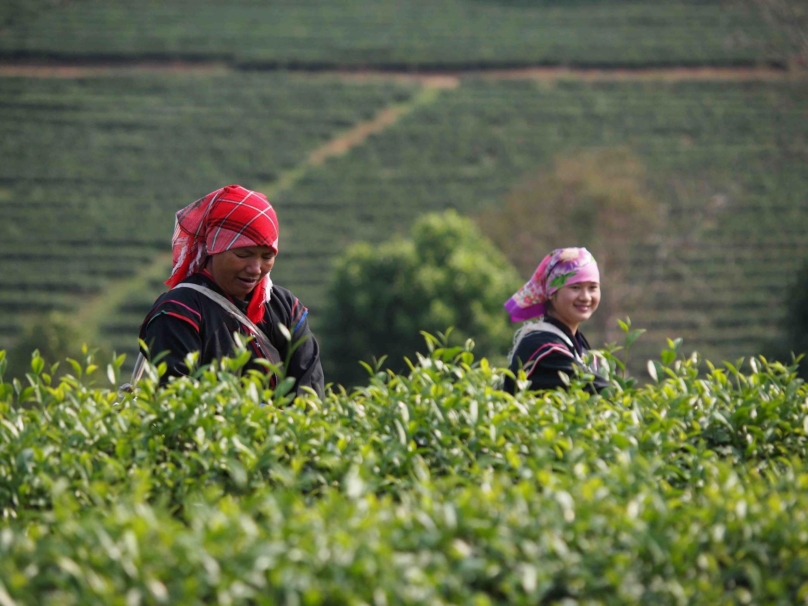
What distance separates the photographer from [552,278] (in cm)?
376

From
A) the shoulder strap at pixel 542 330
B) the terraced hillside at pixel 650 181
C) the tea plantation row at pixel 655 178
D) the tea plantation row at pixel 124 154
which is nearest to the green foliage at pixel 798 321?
the tea plantation row at pixel 655 178

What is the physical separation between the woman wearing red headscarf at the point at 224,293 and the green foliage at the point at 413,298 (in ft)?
51.8

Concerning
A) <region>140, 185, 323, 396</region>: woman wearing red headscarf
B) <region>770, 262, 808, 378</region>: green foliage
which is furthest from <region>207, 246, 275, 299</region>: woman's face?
<region>770, 262, 808, 378</region>: green foliage

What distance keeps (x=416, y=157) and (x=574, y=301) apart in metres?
33.5

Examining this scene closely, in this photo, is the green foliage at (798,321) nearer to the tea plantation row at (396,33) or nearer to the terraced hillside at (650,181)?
the terraced hillside at (650,181)

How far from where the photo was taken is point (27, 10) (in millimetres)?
45938

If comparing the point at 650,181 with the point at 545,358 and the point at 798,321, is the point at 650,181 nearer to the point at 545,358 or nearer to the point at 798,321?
Answer: the point at 798,321

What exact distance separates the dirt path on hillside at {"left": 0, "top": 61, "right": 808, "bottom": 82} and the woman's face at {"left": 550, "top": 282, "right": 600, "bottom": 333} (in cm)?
3977

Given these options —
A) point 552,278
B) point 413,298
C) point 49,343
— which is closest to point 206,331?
point 552,278

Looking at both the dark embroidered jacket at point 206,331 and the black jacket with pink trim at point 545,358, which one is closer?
the dark embroidered jacket at point 206,331

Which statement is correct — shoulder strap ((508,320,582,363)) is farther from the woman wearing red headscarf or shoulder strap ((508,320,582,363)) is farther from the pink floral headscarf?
the woman wearing red headscarf

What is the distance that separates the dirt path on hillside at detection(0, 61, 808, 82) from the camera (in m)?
41.8

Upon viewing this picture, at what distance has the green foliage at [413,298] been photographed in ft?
63.9

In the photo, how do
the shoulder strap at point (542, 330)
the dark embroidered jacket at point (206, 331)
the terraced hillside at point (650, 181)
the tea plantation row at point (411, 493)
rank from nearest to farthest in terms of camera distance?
the tea plantation row at point (411, 493), the dark embroidered jacket at point (206, 331), the shoulder strap at point (542, 330), the terraced hillside at point (650, 181)
